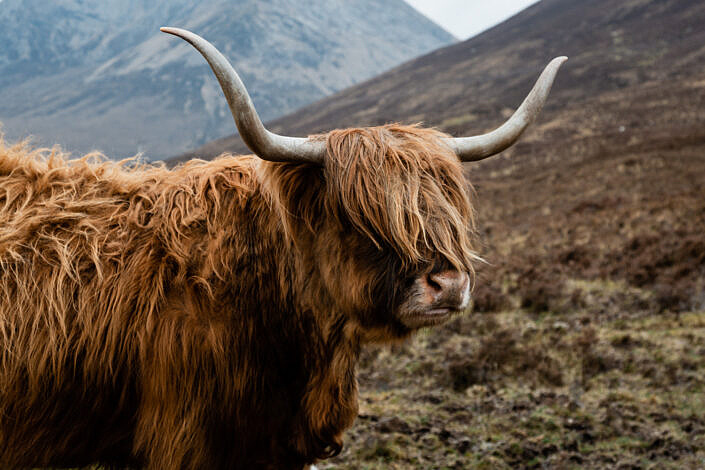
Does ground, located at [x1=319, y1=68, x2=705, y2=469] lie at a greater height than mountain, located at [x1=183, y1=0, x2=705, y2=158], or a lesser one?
lesser

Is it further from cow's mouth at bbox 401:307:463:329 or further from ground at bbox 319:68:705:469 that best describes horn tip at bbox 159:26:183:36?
ground at bbox 319:68:705:469

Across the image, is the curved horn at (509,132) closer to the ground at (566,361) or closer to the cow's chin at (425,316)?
the ground at (566,361)

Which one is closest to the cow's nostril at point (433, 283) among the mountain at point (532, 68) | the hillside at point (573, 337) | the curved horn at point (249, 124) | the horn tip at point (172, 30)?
the hillside at point (573, 337)

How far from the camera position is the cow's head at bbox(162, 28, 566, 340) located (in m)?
1.92

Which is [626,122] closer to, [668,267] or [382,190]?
[668,267]

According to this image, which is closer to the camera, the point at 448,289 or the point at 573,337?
the point at 448,289

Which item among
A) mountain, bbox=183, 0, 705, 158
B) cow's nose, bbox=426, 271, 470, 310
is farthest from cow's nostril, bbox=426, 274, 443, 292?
mountain, bbox=183, 0, 705, 158

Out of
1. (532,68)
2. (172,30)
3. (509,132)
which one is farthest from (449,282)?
(532,68)

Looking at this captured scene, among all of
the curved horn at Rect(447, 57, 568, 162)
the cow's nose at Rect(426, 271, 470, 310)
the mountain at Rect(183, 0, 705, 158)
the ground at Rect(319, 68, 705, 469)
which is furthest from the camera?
the mountain at Rect(183, 0, 705, 158)

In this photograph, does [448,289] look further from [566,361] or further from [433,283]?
[566,361]

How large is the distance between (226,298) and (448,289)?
2.82ft

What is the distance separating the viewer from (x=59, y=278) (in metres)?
2.04

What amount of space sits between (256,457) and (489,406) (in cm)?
282

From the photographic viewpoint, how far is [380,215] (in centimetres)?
199
